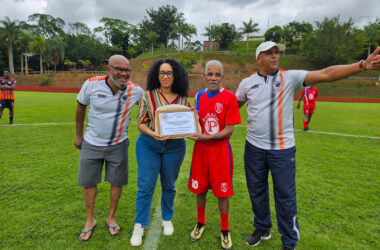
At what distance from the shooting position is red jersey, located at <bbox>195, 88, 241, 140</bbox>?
8.27 ft

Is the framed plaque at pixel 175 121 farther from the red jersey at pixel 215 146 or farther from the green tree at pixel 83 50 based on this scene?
the green tree at pixel 83 50

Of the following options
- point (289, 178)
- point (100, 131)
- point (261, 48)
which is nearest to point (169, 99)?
point (100, 131)

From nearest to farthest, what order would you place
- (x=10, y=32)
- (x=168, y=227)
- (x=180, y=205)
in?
(x=168, y=227) < (x=180, y=205) < (x=10, y=32)

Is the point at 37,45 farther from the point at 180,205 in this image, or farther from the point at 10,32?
the point at 180,205

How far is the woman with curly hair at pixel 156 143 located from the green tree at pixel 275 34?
7540 cm

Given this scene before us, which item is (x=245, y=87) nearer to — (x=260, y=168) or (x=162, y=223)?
(x=260, y=168)

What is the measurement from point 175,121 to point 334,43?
60.0m

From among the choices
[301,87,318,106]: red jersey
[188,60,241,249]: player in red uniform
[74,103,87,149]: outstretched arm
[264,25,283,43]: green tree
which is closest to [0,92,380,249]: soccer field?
[188,60,241,249]: player in red uniform

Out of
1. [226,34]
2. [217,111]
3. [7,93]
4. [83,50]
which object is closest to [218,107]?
[217,111]

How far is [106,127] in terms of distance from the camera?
269 centimetres

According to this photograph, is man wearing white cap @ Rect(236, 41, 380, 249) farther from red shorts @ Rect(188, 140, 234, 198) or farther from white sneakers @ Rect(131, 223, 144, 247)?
white sneakers @ Rect(131, 223, 144, 247)

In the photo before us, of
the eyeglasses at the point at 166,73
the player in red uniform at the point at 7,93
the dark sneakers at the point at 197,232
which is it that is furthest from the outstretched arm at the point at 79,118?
the player in red uniform at the point at 7,93

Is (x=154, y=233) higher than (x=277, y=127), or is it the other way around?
(x=277, y=127)

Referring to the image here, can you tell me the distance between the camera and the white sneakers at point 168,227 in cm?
283
